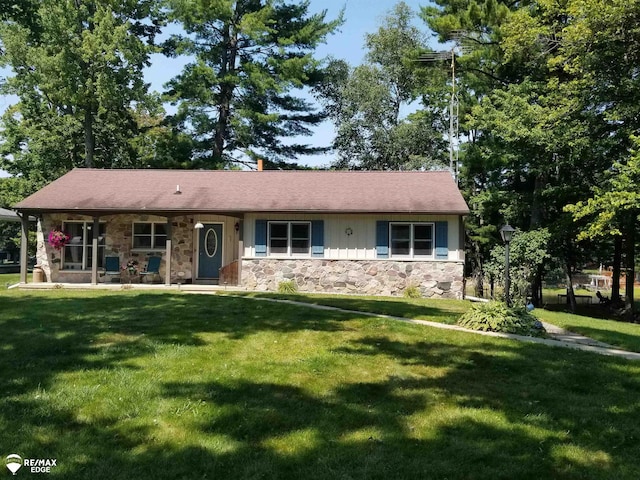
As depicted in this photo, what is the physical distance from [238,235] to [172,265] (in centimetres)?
250

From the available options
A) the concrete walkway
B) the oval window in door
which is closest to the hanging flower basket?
the oval window in door

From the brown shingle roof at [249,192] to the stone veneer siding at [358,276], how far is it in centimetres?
177

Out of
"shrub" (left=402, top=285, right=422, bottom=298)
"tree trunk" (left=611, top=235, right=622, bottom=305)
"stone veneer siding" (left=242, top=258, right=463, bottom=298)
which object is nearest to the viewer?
"shrub" (left=402, top=285, right=422, bottom=298)

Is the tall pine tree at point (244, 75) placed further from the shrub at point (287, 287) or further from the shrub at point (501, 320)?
the shrub at point (501, 320)

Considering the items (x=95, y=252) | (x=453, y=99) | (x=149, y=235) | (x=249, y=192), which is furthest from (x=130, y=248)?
(x=453, y=99)

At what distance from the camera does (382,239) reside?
16406mm

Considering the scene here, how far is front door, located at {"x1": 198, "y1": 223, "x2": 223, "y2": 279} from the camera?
1788 centimetres

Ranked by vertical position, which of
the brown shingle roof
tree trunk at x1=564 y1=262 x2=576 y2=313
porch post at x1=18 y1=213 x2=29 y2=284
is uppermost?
the brown shingle roof

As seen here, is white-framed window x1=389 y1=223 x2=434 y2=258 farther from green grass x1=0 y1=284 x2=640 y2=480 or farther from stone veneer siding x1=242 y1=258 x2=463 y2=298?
green grass x1=0 y1=284 x2=640 y2=480

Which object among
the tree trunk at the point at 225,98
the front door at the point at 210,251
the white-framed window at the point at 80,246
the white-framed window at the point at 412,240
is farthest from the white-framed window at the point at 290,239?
the tree trunk at the point at 225,98

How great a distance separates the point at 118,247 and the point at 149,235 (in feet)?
3.73

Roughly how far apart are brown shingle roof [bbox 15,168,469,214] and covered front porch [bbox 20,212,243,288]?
67 centimetres

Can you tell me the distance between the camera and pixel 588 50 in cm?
1634

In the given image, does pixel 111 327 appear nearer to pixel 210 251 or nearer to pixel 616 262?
pixel 210 251
